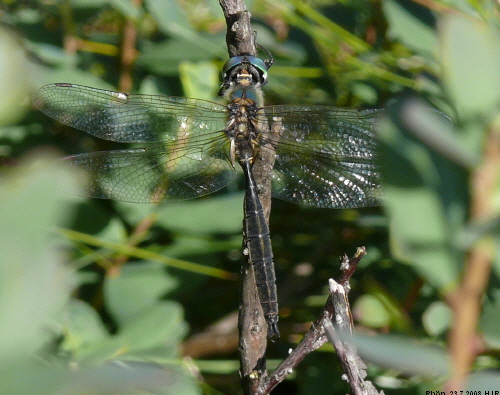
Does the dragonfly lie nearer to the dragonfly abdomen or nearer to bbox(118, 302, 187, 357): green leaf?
the dragonfly abdomen

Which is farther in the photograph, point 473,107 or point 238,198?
point 238,198

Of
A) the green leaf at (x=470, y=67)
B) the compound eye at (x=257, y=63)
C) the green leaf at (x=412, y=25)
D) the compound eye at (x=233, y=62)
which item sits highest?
the green leaf at (x=412, y=25)

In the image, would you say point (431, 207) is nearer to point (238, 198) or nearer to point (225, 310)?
point (238, 198)

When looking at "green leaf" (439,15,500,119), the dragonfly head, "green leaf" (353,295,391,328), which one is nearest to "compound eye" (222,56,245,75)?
the dragonfly head

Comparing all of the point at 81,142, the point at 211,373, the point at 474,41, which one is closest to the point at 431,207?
the point at 474,41

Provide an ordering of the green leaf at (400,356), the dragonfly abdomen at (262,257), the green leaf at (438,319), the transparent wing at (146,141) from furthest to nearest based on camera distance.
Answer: the transparent wing at (146,141)
the dragonfly abdomen at (262,257)
the green leaf at (438,319)
the green leaf at (400,356)

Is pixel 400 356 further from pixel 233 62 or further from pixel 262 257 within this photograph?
pixel 233 62

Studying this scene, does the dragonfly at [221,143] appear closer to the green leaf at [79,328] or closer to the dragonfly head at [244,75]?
the dragonfly head at [244,75]

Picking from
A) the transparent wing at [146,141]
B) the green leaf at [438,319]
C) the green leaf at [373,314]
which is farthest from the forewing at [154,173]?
the green leaf at [438,319]
